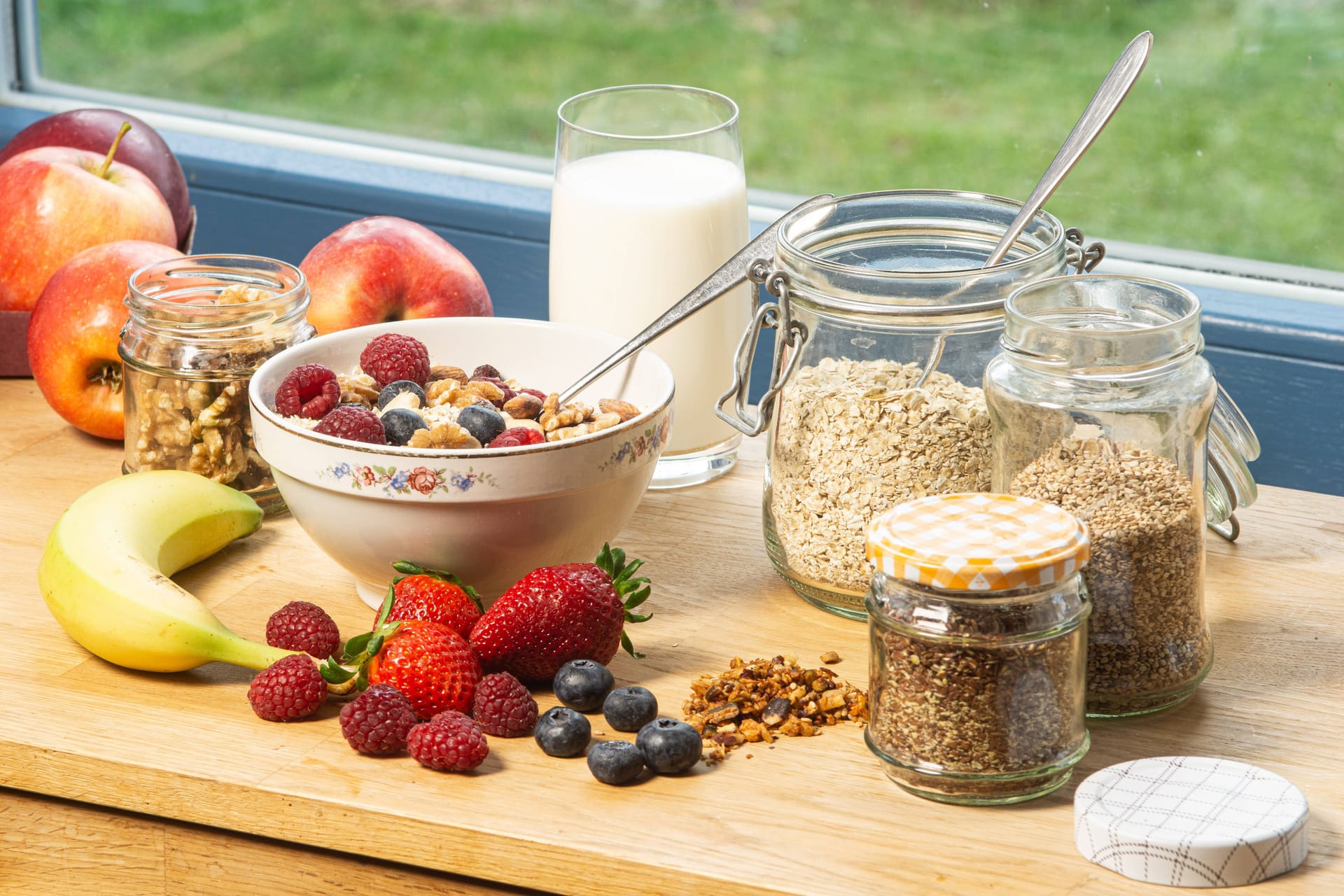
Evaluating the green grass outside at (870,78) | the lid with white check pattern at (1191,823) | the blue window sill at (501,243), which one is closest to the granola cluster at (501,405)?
the lid with white check pattern at (1191,823)

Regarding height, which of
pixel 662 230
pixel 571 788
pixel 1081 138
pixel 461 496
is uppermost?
pixel 1081 138

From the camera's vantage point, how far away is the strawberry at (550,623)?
0.88 m

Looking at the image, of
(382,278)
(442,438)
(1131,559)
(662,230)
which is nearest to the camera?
(1131,559)

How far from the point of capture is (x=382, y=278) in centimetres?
130

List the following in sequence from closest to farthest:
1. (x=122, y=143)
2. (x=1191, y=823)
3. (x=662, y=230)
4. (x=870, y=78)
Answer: (x=1191, y=823), (x=662, y=230), (x=122, y=143), (x=870, y=78)

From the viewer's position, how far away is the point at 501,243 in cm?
184

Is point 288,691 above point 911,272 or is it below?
below

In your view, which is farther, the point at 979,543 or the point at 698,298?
the point at 698,298

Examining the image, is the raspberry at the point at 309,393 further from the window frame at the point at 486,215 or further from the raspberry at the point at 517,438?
the window frame at the point at 486,215

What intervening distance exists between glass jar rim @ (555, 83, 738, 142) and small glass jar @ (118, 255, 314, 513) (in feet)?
0.83

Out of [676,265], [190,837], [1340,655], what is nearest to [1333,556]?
[1340,655]

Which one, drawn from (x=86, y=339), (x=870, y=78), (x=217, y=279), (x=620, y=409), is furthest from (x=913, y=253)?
(x=870, y=78)

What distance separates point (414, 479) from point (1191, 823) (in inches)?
18.9

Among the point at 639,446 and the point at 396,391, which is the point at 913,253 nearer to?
the point at 639,446
